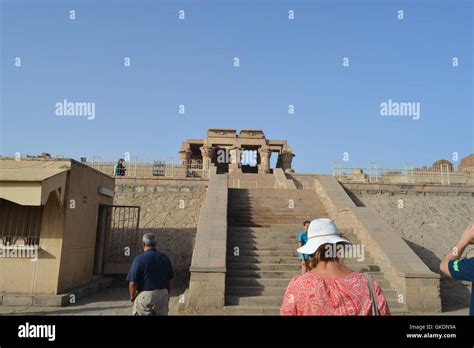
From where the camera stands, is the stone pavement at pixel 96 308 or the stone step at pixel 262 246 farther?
the stone step at pixel 262 246

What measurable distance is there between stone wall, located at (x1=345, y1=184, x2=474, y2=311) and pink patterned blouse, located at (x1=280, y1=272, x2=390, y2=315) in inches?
419

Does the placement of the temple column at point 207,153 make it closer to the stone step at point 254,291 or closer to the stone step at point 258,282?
the stone step at point 258,282

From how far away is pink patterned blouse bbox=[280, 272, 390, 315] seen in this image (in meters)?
2.46

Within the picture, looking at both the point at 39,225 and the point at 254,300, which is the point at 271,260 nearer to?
the point at 254,300

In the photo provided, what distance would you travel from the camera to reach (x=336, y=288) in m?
2.50

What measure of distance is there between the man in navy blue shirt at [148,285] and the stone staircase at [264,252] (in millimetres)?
3073

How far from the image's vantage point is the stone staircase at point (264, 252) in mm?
8320

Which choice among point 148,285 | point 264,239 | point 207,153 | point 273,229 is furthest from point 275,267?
point 207,153

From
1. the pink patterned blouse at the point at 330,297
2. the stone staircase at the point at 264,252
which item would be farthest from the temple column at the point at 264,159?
the pink patterned blouse at the point at 330,297

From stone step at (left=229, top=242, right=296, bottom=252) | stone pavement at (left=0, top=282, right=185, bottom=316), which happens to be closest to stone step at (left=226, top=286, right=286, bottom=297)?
stone pavement at (left=0, top=282, right=185, bottom=316)
